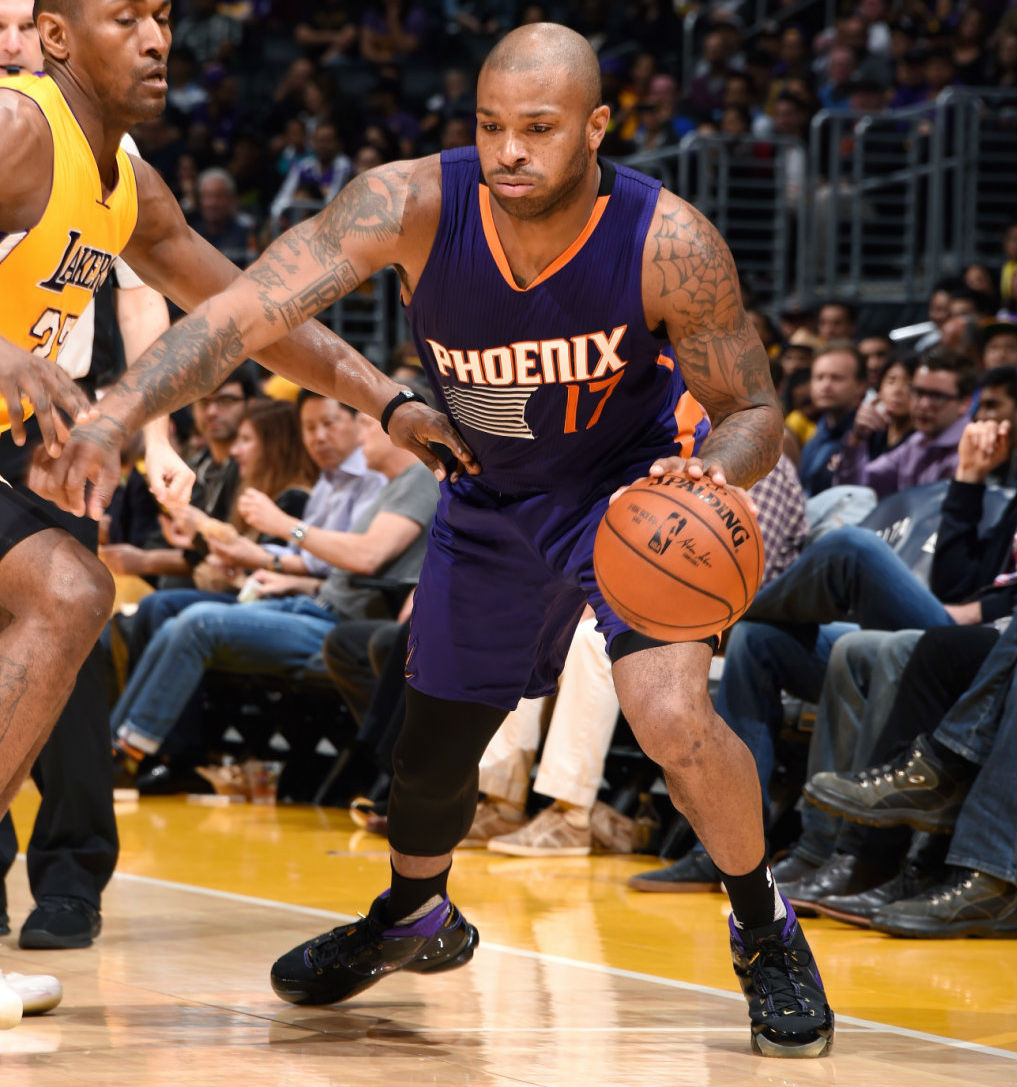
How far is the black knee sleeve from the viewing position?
3.45 m

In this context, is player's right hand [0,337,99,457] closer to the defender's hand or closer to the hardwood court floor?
the hardwood court floor

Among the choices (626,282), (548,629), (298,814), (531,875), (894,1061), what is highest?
(626,282)

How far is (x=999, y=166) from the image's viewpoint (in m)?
11.7

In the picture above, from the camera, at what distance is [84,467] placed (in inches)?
106

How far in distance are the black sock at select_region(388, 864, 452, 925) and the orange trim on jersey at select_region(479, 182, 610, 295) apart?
4.33 ft

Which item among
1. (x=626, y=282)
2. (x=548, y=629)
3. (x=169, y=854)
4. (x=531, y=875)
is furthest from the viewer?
(x=169, y=854)

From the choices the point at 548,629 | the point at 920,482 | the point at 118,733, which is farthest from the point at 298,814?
the point at 548,629

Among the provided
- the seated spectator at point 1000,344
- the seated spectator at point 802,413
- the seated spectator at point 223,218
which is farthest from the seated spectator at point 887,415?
the seated spectator at point 223,218

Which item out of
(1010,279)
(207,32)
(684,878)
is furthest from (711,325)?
(207,32)

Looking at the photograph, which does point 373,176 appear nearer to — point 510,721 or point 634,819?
point 510,721

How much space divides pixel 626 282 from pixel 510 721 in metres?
2.91

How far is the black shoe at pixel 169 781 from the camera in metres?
7.36

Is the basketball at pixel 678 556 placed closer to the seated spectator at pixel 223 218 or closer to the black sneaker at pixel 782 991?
the black sneaker at pixel 782 991

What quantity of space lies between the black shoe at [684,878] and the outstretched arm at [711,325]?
88.7 inches
